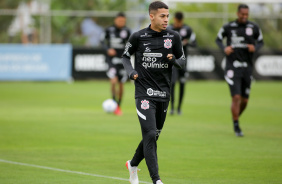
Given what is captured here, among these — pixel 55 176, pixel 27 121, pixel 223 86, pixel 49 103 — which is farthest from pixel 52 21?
pixel 55 176

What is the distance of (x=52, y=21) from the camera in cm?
3672

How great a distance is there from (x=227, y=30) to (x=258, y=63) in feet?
63.0

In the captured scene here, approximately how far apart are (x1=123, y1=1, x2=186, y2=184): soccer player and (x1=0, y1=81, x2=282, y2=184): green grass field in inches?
42.5

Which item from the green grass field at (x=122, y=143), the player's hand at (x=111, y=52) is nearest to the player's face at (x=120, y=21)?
the player's hand at (x=111, y=52)

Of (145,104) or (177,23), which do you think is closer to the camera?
(145,104)

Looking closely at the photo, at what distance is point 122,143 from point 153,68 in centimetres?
429

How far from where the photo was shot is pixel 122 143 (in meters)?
11.8

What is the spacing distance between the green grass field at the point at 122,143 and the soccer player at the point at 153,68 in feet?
3.54

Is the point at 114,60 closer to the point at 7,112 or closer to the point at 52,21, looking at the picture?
the point at 7,112

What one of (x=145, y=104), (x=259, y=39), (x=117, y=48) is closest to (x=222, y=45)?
(x=259, y=39)

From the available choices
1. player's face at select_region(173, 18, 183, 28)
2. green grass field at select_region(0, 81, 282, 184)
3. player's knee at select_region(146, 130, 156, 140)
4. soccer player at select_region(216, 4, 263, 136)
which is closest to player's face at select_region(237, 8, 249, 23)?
soccer player at select_region(216, 4, 263, 136)

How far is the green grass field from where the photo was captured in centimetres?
875

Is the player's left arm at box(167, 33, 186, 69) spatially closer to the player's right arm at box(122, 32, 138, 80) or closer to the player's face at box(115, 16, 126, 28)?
the player's right arm at box(122, 32, 138, 80)

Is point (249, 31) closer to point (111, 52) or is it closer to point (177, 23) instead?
point (177, 23)
